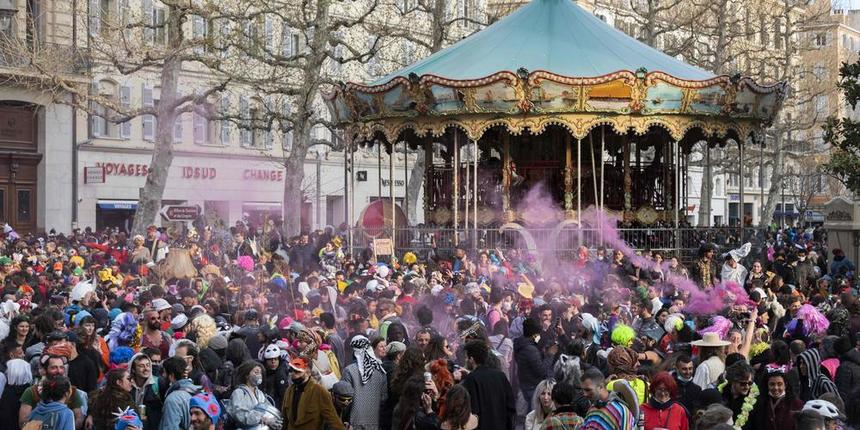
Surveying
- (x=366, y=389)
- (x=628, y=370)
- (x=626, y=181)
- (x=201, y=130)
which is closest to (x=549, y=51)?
(x=626, y=181)

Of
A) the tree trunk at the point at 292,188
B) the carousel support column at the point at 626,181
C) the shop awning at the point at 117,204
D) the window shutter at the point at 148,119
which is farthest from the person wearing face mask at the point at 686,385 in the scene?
the window shutter at the point at 148,119

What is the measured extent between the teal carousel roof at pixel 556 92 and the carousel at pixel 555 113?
0.03 metres

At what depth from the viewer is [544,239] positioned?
25.3 m

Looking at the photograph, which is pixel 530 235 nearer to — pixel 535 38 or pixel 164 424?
pixel 535 38

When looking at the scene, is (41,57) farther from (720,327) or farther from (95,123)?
(720,327)

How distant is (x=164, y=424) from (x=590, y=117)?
18059 mm

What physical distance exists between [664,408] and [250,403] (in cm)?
264

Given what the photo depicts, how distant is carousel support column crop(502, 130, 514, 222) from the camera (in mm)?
26867

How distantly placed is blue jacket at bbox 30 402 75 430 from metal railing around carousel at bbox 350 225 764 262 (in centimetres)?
1690

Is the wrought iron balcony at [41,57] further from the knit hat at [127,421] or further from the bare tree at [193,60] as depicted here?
the knit hat at [127,421]

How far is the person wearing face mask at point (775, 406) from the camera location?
795 cm

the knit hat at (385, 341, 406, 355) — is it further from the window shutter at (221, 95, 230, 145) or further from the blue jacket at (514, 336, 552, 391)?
the window shutter at (221, 95, 230, 145)

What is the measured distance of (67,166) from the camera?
131 ft

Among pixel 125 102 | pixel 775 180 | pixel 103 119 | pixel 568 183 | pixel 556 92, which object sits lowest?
pixel 568 183
